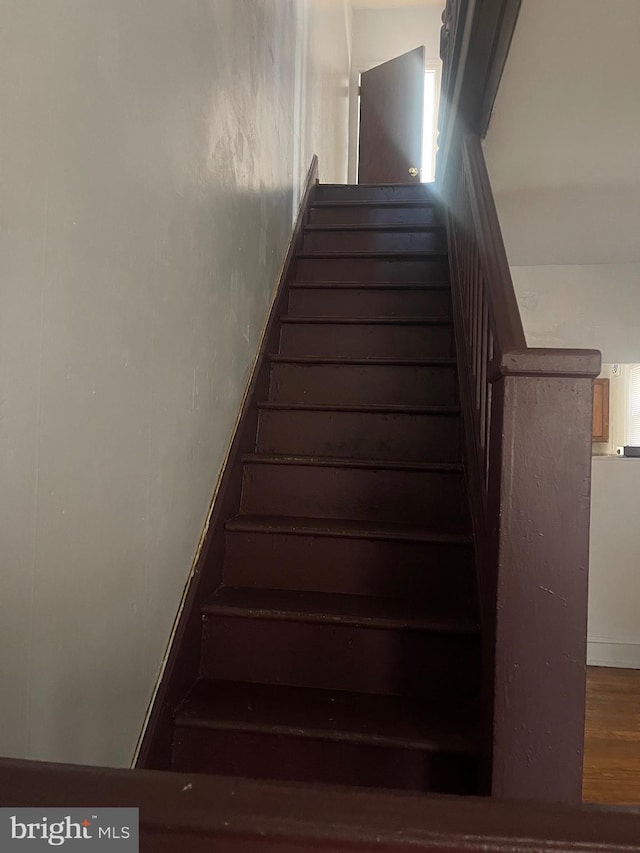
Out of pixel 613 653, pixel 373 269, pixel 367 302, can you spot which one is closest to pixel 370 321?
pixel 367 302

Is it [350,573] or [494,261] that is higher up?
[494,261]

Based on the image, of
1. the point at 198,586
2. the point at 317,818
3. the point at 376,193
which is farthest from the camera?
the point at 376,193

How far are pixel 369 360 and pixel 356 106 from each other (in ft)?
14.4

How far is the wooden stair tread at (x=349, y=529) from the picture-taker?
63.1 inches

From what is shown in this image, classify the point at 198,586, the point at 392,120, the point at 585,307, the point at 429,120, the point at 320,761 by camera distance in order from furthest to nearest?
the point at 429,120, the point at 392,120, the point at 585,307, the point at 198,586, the point at 320,761

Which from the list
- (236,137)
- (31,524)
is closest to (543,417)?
(31,524)

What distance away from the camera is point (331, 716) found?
1.29m

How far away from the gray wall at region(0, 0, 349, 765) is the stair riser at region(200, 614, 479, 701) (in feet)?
0.80

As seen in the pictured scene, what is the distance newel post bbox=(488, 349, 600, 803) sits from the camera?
0.98 m

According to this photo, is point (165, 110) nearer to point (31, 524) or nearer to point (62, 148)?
point (62, 148)

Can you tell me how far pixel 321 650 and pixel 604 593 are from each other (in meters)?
2.28

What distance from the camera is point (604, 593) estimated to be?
10.2 feet

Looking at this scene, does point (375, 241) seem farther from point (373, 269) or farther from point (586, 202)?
point (586, 202)

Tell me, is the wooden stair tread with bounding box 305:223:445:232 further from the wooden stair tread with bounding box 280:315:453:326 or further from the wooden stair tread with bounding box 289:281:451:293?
the wooden stair tread with bounding box 280:315:453:326
